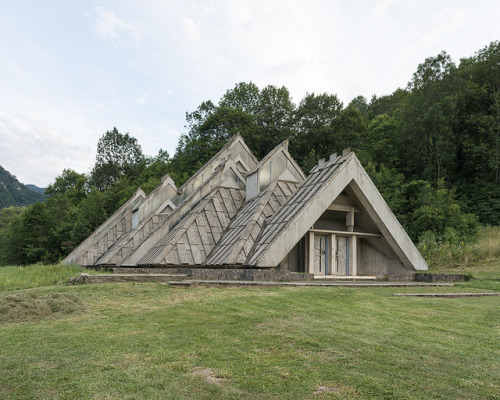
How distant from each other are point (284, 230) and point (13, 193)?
118m

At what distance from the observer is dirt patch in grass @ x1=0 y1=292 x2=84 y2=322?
5.92 metres

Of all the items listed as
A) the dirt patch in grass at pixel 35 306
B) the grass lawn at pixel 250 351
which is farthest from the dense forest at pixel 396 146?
the dirt patch in grass at pixel 35 306

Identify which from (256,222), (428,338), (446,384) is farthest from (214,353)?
(256,222)

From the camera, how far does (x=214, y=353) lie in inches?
164

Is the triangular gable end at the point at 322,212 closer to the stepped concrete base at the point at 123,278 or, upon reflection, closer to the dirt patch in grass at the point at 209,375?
the stepped concrete base at the point at 123,278

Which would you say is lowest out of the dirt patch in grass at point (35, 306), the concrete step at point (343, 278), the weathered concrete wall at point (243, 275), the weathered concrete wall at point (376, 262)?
the dirt patch in grass at point (35, 306)

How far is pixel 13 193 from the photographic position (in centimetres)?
11125

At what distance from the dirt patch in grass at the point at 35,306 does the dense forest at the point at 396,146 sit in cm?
2253

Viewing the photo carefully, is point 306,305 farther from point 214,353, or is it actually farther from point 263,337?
point 214,353

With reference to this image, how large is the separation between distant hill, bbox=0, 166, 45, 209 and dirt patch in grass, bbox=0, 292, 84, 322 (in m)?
105

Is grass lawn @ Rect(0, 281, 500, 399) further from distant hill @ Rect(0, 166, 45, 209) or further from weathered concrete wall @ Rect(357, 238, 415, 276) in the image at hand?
distant hill @ Rect(0, 166, 45, 209)

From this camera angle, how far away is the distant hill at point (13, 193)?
102188mm

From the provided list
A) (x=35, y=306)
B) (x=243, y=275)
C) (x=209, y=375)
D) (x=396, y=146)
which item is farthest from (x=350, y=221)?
(x=396, y=146)

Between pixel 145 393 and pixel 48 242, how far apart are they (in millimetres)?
41892
